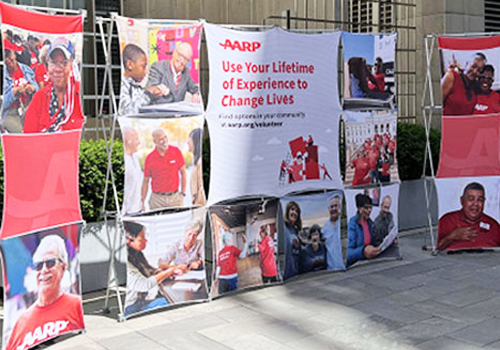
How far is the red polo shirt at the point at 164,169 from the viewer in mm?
6625

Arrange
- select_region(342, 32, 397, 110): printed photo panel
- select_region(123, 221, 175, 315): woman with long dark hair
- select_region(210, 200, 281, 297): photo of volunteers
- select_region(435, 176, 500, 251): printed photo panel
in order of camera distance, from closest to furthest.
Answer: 1. select_region(123, 221, 175, 315): woman with long dark hair
2. select_region(210, 200, 281, 297): photo of volunteers
3. select_region(342, 32, 397, 110): printed photo panel
4. select_region(435, 176, 500, 251): printed photo panel

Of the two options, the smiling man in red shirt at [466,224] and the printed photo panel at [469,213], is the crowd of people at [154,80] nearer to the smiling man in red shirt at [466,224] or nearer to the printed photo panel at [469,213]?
the printed photo panel at [469,213]

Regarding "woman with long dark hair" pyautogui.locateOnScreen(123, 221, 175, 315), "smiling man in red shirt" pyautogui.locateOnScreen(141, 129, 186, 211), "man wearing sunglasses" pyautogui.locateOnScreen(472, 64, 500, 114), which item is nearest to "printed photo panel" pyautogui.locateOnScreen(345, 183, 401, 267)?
"man wearing sunglasses" pyautogui.locateOnScreen(472, 64, 500, 114)

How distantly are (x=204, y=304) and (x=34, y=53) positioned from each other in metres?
3.16

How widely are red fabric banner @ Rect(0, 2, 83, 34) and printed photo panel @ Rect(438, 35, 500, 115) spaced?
501 cm

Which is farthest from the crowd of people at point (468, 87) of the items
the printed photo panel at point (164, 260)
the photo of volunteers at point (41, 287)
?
the photo of volunteers at point (41, 287)

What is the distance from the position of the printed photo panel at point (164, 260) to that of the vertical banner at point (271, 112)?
50 cm

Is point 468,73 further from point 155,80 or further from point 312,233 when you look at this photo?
point 155,80

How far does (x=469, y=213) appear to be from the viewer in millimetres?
9219

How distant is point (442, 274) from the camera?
27.1 ft

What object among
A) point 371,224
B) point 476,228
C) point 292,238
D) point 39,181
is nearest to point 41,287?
point 39,181

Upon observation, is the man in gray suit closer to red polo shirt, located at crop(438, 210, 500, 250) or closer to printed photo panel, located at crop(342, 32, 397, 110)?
printed photo panel, located at crop(342, 32, 397, 110)

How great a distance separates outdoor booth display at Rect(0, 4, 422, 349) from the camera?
5715 mm

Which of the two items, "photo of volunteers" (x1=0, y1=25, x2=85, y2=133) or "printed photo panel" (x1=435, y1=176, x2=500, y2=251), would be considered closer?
→ "photo of volunteers" (x1=0, y1=25, x2=85, y2=133)
